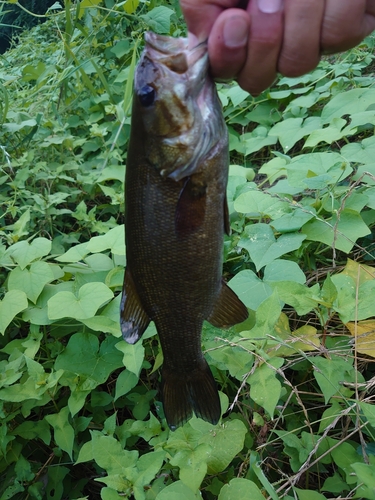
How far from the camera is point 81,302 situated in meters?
1.86

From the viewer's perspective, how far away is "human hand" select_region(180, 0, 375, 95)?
1076 mm

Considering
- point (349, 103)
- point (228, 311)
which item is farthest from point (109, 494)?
point (349, 103)

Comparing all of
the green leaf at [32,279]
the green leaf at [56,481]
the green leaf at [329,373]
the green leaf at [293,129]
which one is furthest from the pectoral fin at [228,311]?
the green leaf at [293,129]

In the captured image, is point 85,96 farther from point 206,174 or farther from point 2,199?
point 206,174

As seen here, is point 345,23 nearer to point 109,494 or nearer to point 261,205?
point 261,205

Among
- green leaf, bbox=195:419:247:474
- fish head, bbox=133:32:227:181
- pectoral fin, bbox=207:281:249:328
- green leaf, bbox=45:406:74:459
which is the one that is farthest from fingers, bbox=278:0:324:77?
green leaf, bbox=45:406:74:459

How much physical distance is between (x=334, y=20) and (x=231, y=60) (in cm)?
28

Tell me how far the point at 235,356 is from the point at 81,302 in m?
0.72

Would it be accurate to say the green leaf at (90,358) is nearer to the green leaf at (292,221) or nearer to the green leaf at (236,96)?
the green leaf at (292,221)

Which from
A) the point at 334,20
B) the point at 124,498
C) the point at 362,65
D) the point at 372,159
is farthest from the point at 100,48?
the point at 124,498

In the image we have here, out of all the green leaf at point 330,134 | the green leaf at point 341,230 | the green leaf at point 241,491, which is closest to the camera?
the green leaf at point 241,491

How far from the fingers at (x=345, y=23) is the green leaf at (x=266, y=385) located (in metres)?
0.98

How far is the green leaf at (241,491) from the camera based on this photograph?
1314mm

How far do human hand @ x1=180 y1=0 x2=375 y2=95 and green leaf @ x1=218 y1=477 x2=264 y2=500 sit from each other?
1.25 m
